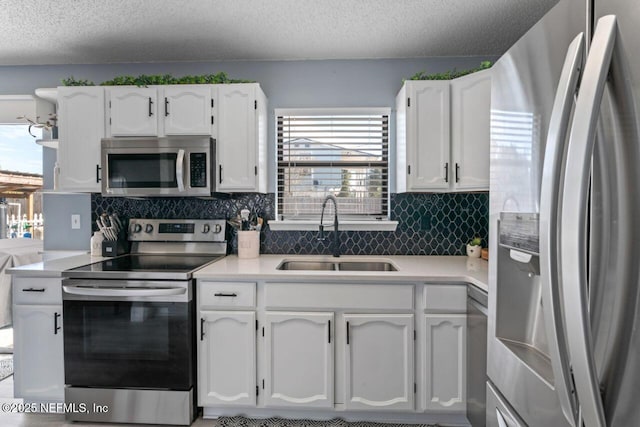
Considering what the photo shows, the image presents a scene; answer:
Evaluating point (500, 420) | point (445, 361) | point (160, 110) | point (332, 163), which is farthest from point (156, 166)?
point (500, 420)

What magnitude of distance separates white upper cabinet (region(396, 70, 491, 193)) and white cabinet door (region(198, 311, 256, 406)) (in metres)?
1.42

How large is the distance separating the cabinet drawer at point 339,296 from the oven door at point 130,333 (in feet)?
1.70

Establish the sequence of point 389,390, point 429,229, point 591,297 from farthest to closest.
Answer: point 429,229 < point 389,390 < point 591,297

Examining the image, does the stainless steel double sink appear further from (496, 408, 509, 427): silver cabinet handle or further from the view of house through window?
the view of house through window

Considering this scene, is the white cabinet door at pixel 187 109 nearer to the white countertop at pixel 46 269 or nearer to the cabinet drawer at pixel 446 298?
the white countertop at pixel 46 269

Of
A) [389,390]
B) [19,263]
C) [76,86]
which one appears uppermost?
[76,86]

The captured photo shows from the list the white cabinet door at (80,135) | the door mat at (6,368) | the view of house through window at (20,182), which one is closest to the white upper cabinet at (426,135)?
the white cabinet door at (80,135)

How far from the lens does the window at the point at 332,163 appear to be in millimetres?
2787

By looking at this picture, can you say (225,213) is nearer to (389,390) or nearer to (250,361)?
(250,361)

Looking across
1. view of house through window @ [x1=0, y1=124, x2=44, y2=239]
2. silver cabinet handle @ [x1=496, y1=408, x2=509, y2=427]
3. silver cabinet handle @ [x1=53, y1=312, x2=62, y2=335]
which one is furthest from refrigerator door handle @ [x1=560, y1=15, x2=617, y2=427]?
view of house through window @ [x1=0, y1=124, x2=44, y2=239]

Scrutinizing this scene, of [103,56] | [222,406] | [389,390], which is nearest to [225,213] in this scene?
[222,406]

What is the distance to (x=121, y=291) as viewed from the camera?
2023mm

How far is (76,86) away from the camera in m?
2.51

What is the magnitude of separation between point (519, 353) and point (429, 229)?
1.78 m
